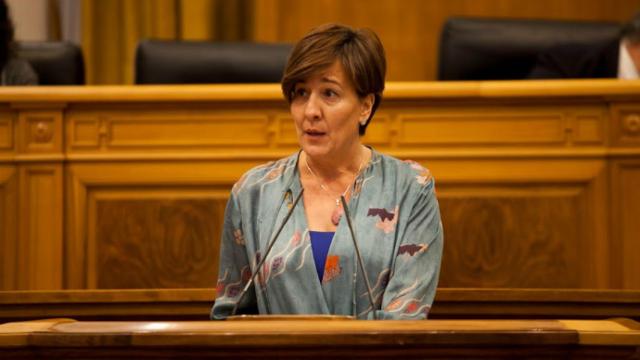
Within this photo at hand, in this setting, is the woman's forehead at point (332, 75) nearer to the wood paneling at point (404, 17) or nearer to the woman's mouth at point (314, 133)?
the woman's mouth at point (314, 133)

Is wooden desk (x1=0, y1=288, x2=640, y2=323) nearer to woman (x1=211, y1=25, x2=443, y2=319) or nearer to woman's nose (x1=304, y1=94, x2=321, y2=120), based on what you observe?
woman (x1=211, y1=25, x2=443, y2=319)

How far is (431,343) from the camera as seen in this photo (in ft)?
4.14

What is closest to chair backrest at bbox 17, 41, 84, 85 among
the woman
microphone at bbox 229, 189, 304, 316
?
the woman

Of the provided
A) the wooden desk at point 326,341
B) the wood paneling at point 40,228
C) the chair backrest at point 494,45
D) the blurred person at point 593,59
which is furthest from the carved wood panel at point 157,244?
the wooden desk at point 326,341

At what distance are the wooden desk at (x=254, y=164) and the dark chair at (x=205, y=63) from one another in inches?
21.2

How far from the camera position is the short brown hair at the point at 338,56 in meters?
1.92

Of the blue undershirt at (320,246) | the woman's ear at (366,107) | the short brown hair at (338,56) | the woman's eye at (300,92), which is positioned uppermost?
the short brown hair at (338,56)

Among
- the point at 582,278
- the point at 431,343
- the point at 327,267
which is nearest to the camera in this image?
the point at 431,343

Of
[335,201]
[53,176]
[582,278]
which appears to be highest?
[335,201]

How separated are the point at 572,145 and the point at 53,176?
4.57 ft

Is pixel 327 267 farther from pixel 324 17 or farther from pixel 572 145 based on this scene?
pixel 324 17

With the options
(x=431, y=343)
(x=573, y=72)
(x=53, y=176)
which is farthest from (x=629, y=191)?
(x=431, y=343)

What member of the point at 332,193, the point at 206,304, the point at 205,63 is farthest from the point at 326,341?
the point at 205,63

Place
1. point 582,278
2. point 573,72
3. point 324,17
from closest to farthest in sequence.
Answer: point 582,278 → point 573,72 → point 324,17
